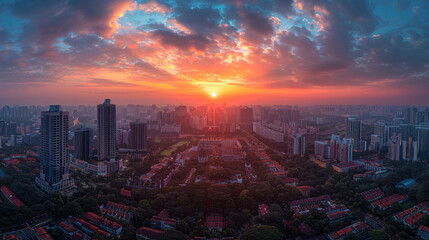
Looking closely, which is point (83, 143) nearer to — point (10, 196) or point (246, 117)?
point (10, 196)

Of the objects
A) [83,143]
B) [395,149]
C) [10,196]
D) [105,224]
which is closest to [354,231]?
[105,224]

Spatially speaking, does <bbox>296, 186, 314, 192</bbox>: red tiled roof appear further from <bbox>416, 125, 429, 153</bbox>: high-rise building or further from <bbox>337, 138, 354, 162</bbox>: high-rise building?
<bbox>416, 125, 429, 153</bbox>: high-rise building

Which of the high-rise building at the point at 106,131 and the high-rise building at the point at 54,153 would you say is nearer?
the high-rise building at the point at 54,153

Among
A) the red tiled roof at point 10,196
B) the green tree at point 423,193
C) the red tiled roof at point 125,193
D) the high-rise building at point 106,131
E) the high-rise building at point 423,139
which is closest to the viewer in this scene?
the red tiled roof at point 10,196

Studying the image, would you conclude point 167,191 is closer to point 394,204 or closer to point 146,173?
point 146,173

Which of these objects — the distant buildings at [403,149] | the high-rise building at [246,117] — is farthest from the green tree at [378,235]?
the high-rise building at [246,117]

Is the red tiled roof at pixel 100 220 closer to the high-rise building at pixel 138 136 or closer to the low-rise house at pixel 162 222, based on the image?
the low-rise house at pixel 162 222
